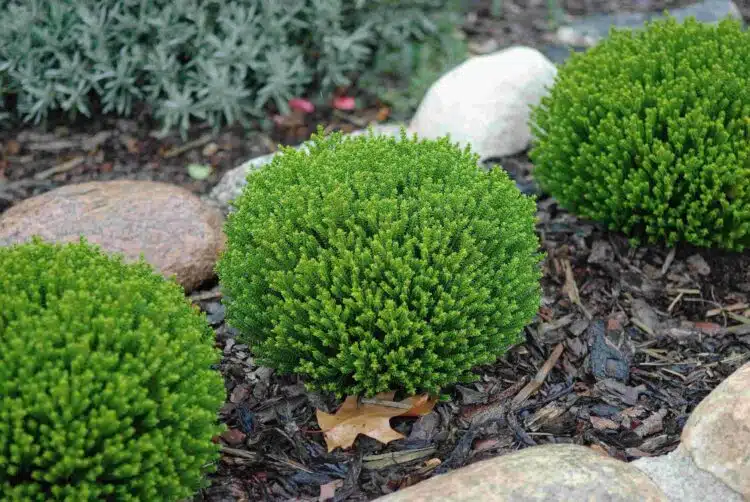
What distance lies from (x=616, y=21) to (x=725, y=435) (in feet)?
15.3

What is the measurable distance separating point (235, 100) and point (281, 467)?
2.78 meters

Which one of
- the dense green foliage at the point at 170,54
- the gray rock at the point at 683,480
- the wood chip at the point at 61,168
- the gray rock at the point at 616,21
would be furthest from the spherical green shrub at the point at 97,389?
the gray rock at the point at 616,21

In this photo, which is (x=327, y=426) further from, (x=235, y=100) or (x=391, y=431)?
(x=235, y=100)

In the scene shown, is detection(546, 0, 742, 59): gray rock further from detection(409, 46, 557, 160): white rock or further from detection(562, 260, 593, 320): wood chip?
detection(562, 260, 593, 320): wood chip

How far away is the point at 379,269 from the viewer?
Answer: 298 centimetres

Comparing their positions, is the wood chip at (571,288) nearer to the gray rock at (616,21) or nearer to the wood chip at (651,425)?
the wood chip at (651,425)

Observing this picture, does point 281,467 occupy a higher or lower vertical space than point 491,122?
lower

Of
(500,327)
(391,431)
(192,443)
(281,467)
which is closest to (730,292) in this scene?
(500,327)

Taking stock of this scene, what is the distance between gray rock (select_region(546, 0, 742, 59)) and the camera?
6.67m

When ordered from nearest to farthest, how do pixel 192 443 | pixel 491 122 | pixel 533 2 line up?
pixel 192 443 → pixel 491 122 → pixel 533 2

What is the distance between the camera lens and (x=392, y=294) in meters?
2.96

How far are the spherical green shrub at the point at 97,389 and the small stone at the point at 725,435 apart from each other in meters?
1.68

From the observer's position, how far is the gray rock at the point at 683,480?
2.96 m

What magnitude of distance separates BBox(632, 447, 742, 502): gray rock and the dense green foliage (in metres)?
3.32
